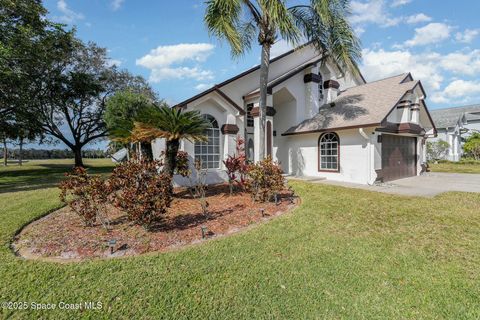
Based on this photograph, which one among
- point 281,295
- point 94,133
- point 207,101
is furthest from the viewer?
point 94,133

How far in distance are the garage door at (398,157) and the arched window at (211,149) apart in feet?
31.4

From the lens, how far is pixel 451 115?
3450 centimetres

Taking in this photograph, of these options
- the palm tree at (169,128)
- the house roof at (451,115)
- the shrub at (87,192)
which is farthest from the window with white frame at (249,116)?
the house roof at (451,115)

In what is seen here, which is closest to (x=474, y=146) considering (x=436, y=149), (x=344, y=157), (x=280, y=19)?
(x=436, y=149)

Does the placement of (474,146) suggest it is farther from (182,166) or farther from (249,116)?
(182,166)

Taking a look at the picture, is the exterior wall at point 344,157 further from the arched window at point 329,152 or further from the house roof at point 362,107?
the house roof at point 362,107

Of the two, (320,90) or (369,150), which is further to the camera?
(320,90)

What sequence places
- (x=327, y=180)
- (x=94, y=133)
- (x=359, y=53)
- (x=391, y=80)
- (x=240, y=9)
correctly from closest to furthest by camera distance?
(x=240, y=9) < (x=359, y=53) < (x=327, y=180) < (x=391, y=80) < (x=94, y=133)

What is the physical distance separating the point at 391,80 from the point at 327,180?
8409 mm

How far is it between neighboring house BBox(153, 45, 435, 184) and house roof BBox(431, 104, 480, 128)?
61.1ft

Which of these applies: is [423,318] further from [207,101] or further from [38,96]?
[38,96]

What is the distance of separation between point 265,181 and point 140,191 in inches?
172

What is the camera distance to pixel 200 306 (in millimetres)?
3457

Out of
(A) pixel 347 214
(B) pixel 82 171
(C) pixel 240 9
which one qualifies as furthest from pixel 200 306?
(C) pixel 240 9
